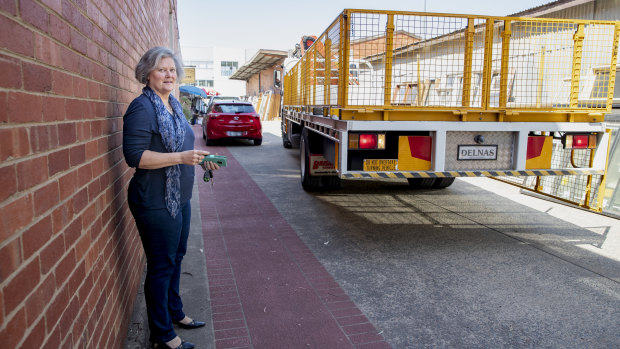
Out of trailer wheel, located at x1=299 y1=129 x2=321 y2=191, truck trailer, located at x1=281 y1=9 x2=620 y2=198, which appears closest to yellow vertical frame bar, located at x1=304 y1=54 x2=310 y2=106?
trailer wheel, located at x1=299 y1=129 x2=321 y2=191

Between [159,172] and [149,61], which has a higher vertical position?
[149,61]

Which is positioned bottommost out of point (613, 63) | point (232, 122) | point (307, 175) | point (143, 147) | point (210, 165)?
point (307, 175)

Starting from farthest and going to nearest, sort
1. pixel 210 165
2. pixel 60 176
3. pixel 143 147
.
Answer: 1. pixel 210 165
2. pixel 143 147
3. pixel 60 176

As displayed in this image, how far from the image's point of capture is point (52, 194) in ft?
5.22

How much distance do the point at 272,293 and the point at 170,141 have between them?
5.77 ft

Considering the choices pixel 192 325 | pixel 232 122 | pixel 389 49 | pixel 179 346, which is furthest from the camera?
pixel 232 122

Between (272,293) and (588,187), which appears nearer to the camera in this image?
(272,293)

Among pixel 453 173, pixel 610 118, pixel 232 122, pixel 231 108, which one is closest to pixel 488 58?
pixel 453 173

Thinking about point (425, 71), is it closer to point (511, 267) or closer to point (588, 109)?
point (588, 109)

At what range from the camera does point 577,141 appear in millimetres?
4918

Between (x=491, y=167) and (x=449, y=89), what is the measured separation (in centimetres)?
118

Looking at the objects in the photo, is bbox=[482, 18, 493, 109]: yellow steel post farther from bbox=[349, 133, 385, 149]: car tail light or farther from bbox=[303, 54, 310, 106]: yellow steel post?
bbox=[303, 54, 310, 106]: yellow steel post

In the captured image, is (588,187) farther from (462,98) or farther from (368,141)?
(368,141)

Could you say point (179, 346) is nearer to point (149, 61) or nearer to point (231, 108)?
point (149, 61)
